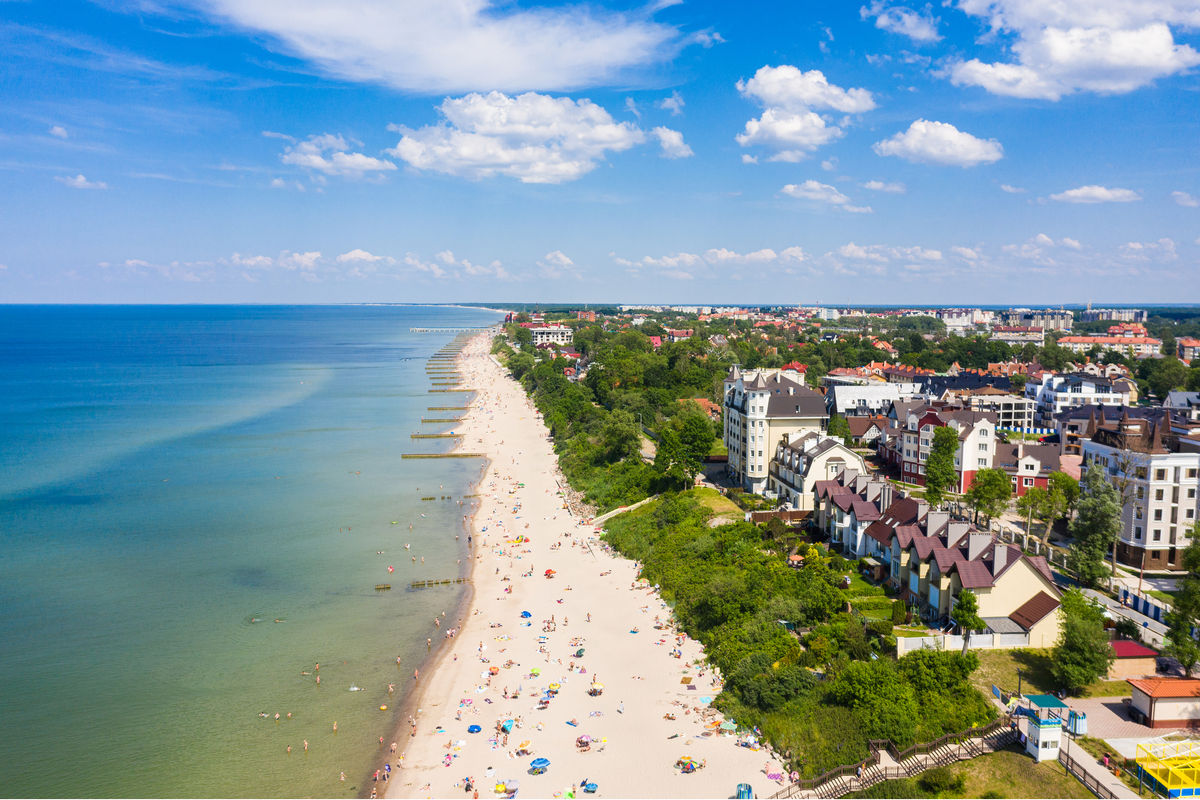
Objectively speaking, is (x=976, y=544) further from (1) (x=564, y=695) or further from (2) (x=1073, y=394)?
(2) (x=1073, y=394)

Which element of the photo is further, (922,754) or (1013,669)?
(1013,669)

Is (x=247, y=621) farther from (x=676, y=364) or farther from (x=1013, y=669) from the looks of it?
(x=676, y=364)

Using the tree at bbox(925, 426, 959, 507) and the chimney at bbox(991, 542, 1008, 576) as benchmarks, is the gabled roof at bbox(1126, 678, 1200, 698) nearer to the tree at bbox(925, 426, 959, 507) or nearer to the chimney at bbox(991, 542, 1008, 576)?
the chimney at bbox(991, 542, 1008, 576)

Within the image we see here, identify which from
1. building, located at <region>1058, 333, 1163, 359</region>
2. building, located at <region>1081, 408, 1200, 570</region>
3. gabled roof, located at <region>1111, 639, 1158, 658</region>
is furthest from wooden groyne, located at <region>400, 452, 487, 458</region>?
building, located at <region>1058, 333, 1163, 359</region>

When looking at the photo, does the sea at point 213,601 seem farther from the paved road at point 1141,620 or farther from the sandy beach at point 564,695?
the paved road at point 1141,620

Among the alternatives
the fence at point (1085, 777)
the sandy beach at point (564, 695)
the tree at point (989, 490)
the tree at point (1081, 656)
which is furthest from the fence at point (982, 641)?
the tree at point (989, 490)

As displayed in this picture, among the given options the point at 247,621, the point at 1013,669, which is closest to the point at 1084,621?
the point at 1013,669

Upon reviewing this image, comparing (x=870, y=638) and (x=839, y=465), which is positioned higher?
(x=839, y=465)
